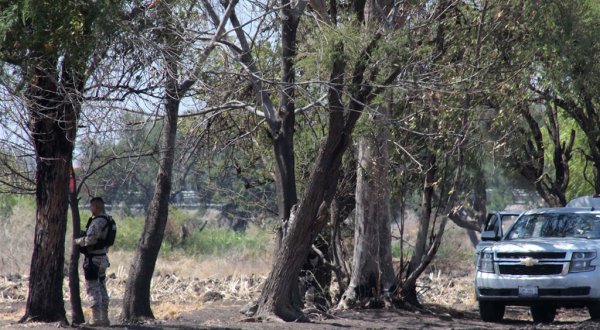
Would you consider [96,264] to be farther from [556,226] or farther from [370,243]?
[556,226]

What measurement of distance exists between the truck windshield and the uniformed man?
7.52 metres

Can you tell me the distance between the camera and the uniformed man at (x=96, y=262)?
1279cm

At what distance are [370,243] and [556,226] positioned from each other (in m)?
3.23

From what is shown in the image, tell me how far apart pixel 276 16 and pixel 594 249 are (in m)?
6.35

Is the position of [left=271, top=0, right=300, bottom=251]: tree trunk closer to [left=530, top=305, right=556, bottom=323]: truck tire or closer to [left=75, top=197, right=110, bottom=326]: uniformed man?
[left=75, top=197, right=110, bottom=326]: uniformed man

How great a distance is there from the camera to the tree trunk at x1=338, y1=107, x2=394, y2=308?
16.6 meters

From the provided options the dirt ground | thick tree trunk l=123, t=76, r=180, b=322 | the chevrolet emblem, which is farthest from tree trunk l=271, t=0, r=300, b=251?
the chevrolet emblem

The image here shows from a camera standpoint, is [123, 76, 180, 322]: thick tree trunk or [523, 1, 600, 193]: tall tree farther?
[523, 1, 600, 193]: tall tree

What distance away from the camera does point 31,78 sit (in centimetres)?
1103

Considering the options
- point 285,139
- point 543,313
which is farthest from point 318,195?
point 543,313

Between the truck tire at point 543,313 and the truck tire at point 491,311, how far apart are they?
1.93 feet

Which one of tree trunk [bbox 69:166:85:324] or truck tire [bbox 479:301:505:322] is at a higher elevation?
tree trunk [bbox 69:166:85:324]

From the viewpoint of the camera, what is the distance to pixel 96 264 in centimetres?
1293

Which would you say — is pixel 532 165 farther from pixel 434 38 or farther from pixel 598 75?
pixel 434 38
